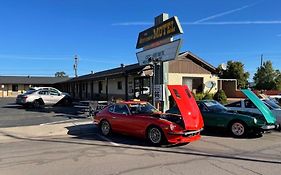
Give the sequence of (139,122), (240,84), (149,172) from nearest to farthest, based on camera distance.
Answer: (149,172) → (139,122) → (240,84)

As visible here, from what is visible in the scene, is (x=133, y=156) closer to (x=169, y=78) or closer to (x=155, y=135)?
(x=155, y=135)

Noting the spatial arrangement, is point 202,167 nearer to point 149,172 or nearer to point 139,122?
point 149,172

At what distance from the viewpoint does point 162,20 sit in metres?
17.3

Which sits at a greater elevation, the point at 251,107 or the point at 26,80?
the point at 26,80

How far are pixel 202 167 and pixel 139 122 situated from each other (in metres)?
3.68

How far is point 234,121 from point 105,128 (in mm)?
5021

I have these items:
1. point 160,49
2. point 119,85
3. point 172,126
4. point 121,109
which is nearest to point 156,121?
point 172,126

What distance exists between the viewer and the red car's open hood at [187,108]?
9.85 meters

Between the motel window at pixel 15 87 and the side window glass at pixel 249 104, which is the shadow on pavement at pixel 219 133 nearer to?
the side window glass at pixel 249 104

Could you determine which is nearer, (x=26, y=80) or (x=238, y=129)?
(x=238, y=129)

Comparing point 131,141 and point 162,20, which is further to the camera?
point 162,20

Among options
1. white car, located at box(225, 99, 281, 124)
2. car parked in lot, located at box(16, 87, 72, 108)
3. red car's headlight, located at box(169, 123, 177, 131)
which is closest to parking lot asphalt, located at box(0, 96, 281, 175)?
red car's headlight, located at box(169, 123, 177, 131)

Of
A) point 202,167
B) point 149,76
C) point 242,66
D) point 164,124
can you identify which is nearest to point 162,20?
point 149,76

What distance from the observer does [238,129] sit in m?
11.9
